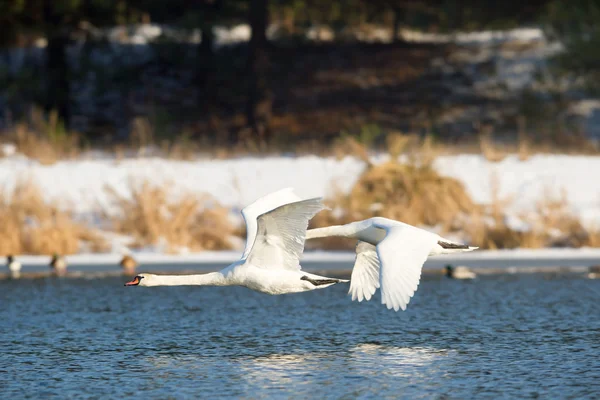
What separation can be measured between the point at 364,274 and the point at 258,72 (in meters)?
22.2

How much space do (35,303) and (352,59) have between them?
2886cm

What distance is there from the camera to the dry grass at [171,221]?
2334cm

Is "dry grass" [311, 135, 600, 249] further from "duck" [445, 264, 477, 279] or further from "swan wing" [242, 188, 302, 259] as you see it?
"swan wing" [242, 188, 302, 259]

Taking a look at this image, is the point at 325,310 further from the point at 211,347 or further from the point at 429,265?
the point at 429,265

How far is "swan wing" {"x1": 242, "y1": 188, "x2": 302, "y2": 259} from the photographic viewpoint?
13.9 m

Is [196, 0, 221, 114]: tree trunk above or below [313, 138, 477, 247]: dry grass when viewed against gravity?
above

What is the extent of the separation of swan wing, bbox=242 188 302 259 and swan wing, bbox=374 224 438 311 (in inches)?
59.0

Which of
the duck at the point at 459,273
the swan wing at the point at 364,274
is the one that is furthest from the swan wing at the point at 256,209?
the duck at the point at 459,273

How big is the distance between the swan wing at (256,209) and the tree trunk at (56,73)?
67.7ft

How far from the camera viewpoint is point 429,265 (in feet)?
76.0

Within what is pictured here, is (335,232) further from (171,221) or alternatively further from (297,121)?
(297,121)

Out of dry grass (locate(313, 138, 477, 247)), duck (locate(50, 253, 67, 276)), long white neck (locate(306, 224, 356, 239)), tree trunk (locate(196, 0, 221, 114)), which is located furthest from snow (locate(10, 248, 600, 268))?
tree trunk (locate(196, 0, 221, 114))

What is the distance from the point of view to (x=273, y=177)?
26.4 metres

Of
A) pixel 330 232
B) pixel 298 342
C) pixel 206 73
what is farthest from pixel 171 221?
pixel 206 73
